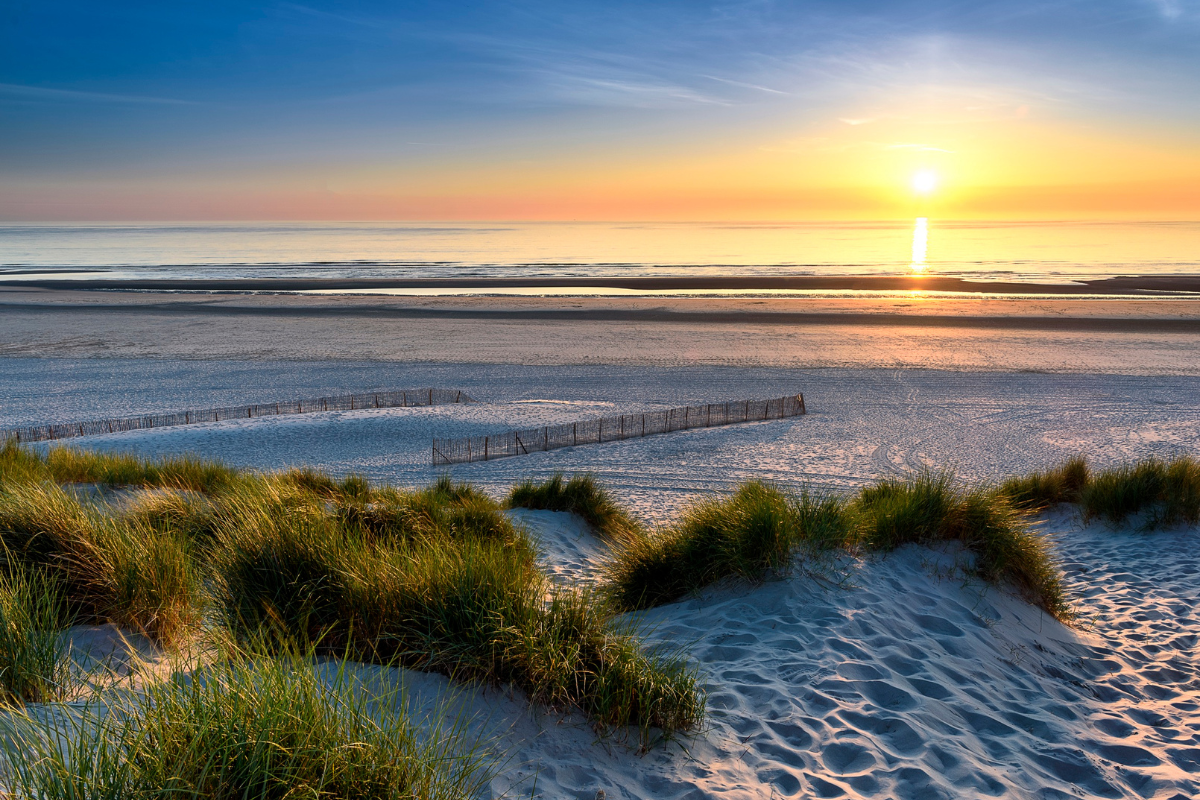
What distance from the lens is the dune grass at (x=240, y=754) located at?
2680 mm

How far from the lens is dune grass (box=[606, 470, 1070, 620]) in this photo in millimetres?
6789

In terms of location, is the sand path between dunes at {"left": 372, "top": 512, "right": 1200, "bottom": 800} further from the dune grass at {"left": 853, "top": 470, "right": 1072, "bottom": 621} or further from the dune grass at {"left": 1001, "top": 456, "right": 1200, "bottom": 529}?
the dune grass at {"left": 1001, "top": 456, "right": 1200, "bottom": 529}

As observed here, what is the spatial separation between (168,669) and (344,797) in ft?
7.43

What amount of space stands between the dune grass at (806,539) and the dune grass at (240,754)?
154 inches

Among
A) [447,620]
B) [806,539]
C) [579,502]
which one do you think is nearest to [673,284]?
[579,502]

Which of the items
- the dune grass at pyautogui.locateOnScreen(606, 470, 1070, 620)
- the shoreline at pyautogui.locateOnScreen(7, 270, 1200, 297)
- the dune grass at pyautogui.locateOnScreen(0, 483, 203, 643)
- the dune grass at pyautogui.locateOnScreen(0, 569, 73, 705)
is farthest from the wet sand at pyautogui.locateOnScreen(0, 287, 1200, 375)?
the dune grass at pyautogui.locateOnScreen(0, 569, 73, 705)

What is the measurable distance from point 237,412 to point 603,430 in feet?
35.7

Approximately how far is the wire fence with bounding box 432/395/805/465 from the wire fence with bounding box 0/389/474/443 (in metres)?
5.43

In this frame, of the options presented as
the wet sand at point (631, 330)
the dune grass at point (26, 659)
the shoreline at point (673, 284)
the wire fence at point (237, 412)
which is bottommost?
the wire fence at point (237, 412)

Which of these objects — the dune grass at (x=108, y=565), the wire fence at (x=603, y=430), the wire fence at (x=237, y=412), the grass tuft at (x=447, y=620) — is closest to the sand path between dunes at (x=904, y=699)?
the grass tuft at (x=447, y=620)

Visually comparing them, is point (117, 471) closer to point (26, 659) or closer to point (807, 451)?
point (26, 659)

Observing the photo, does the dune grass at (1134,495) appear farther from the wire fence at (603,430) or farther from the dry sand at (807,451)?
the wire fence at (603,430)

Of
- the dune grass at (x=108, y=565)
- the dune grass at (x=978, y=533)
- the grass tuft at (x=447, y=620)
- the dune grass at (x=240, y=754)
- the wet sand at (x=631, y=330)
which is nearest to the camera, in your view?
the dune grass at (x=240, y=754)

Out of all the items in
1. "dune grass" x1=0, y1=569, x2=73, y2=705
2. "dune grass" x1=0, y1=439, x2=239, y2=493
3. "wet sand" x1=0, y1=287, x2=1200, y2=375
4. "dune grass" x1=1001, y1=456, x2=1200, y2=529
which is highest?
"wet sand" x1=0, y1=287, x2=1200, y2=375
